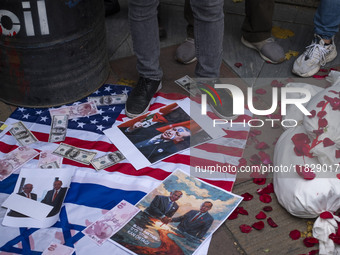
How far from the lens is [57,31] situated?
182 cm

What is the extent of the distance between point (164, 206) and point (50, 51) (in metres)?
0.90

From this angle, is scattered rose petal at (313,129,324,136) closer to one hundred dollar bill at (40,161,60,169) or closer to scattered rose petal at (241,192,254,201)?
scattered rose petal at (241,192,254,201)

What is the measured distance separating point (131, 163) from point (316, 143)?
2.49 feet

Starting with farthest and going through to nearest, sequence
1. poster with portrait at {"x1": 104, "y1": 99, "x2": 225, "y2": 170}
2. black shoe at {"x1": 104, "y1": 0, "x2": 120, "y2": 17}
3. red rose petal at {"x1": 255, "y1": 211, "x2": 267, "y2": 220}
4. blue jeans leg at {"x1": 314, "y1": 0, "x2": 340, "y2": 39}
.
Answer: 1. black shoe at {"x1": 104, "y1": 0, "x2": 120, "y2": 17}
2. blue jeans leg at {"x1": 314, "y1": 0, "x2": 340, "y2": 39}
3. poster with portrait at {"x1": 104, "y1": 99, "x2": 225, "y2": 170}
4. red rose petal at {"x1": 255, "y1": 211, "x2": 267, "y2": 220}

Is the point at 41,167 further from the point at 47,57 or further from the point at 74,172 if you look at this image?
the point at 47,57

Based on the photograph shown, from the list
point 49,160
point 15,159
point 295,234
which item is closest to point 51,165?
point 49,160

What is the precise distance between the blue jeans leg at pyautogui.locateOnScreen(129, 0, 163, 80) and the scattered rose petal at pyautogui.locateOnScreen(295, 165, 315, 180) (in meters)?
0.85

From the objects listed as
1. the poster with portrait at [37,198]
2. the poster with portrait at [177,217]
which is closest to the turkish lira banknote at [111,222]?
the poster with portrait at [177,217]

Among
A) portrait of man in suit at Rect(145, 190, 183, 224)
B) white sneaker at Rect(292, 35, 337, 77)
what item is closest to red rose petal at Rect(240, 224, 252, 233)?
portrait of man in suit at Rect(145, 190, 183, 224)

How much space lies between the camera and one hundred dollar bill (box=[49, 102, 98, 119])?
2012 mm

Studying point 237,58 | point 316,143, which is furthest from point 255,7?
point 316,143

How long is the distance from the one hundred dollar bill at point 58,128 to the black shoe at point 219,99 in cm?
69

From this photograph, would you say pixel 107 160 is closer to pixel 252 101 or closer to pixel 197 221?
pixel 197 221

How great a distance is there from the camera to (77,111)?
2.03 meters
